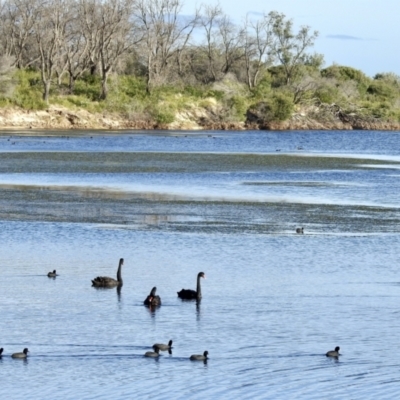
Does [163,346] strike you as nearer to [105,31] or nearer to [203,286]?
[203,286]

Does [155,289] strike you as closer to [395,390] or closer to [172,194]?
[395,390]

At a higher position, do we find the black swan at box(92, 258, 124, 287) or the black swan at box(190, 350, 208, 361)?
the black swan at box(92, 258, 124, 287)

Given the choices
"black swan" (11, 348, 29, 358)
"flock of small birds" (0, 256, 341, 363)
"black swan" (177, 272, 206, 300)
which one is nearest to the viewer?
"black swan" (11, 348, 29, 358)

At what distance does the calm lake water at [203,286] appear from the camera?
17.1 meters

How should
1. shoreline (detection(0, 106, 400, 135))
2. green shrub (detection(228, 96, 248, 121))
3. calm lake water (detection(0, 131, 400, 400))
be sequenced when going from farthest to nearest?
green shrub (detection(228, 96, 248, 121)) → shoreline (detection(0, 106, 400, 135)) → calm lake water (detection(0, 131, 400, 400))

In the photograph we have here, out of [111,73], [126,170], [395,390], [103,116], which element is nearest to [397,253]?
[395,390]

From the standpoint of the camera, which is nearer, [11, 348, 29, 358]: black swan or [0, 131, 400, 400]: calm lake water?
[0, 131, 400, 400]: calm lake water

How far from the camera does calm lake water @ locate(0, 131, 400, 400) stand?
56.0ft

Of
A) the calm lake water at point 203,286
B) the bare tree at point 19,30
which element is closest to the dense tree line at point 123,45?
the bare tree at point 19,30

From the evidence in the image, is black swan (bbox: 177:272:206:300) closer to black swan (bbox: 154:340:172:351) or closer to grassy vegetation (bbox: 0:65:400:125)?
black swan (bbox: 154:340:172:351)

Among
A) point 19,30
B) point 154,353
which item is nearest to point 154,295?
point 154,353

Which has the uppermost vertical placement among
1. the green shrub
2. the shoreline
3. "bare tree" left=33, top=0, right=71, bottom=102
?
"bare tree" left=33, top=0, right=71, bottom=102

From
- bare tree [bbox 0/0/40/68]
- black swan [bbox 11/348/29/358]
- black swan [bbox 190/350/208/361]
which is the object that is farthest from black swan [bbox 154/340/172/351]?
bare tree [bbox 0/0/40/68]

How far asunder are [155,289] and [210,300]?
4.57ft
